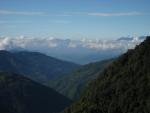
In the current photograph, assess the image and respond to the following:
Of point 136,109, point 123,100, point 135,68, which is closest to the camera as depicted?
point 136,109

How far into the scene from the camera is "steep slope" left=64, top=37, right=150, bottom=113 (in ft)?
464

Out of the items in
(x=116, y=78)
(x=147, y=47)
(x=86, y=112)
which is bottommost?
(x=86, y=112)

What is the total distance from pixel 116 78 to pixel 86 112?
76.0 ft

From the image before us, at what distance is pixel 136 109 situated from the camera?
13488 cm

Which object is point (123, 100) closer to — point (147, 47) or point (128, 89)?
point (128, 89)

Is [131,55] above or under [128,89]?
above

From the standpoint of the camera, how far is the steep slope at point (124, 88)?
141375mm

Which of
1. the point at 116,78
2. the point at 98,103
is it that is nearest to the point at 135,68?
the point at 116,78

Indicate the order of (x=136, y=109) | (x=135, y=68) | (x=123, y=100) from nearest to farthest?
(x=136, y=109) < (x=123, y=100) < (x=135, y=68)

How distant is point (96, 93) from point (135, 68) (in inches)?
752

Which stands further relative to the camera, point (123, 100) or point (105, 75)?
point (105, 75)

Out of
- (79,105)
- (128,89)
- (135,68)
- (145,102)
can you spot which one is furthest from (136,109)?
(79,105)

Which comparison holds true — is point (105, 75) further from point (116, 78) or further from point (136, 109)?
point (136, 109)

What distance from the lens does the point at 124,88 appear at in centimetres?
15138
